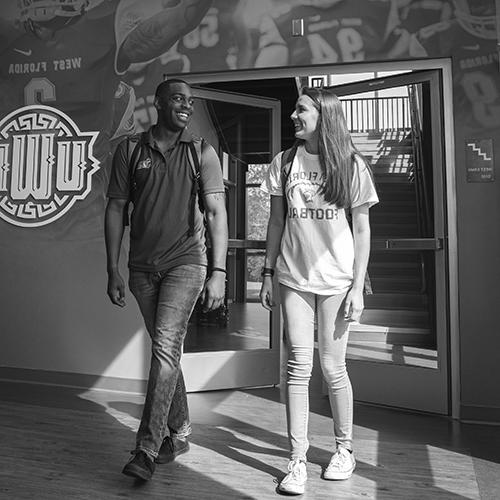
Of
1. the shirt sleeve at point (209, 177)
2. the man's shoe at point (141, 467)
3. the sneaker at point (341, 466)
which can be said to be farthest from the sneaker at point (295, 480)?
the shirt sleeve at point (209, 177)

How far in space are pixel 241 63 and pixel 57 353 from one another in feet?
7.81

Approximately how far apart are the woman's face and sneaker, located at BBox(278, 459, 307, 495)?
1292 mm

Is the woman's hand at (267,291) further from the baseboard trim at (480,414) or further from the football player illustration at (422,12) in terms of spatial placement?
the football player illustration at (422,12)

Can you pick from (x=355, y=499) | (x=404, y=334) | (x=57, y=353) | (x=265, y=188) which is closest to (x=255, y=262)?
(x=404, y=334)

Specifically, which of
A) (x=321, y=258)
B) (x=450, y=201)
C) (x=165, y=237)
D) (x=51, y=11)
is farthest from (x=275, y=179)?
(x=51, y=11)

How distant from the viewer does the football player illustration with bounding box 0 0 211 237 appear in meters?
3.83

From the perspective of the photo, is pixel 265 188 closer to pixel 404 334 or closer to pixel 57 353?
pixel 404 334

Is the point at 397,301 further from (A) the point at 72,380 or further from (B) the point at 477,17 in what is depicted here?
(A) the point at 72,380

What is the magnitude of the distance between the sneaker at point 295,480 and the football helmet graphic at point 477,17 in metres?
2.65

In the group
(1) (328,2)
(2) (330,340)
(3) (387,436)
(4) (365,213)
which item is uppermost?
(1) (328,2)

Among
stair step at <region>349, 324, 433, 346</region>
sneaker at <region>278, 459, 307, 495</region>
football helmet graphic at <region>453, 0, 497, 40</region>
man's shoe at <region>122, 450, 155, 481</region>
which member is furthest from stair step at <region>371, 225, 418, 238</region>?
man's shoe at <region>122, 450, 155, 481</region>

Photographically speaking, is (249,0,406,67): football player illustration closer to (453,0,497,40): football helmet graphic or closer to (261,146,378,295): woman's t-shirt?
(453,0,497,40): football helmet graphic

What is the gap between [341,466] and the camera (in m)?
2.27

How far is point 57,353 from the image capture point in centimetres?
396
